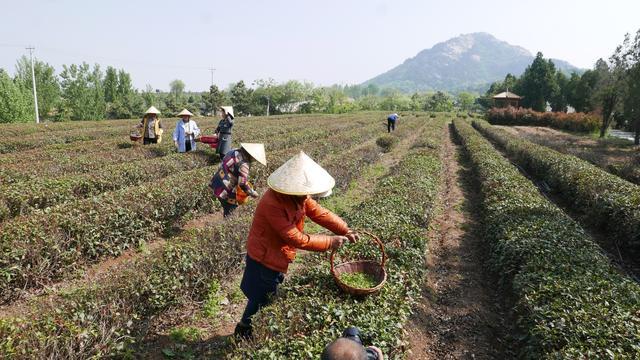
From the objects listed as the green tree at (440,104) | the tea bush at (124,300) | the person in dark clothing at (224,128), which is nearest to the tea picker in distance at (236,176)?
the tea bush at (124,300)

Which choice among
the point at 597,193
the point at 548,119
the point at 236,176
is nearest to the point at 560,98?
the point at 548,119

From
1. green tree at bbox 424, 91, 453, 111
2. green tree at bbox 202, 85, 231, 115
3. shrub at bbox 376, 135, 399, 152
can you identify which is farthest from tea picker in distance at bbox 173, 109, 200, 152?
green tree at bbox 424, 91, 453, 111

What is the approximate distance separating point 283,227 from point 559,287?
358 centimetres

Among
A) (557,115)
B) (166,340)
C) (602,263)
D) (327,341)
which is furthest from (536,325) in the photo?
(557,115)

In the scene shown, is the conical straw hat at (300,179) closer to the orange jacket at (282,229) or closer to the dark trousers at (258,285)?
the orange jacket at (282,229)

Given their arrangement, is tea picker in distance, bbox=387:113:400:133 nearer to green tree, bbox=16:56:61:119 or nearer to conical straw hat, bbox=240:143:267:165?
conical straw hat, bbox=240:143:267:165

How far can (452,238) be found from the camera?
29.2ft

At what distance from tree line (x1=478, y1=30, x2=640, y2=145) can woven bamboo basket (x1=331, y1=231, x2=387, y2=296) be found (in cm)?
3130

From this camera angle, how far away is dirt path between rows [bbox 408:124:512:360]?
507 centimetres

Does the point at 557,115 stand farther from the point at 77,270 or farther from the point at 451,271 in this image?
the point at 77,270

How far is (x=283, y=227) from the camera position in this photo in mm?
3701

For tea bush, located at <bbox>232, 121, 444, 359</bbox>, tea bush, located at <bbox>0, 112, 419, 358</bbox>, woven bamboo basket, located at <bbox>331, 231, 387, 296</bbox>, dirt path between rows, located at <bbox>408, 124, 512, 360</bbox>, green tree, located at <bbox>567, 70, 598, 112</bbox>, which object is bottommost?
dirt path between rows, located at <bbox>408, 124, 512, 360</bbox>

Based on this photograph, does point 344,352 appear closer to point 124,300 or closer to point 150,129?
point 124,300

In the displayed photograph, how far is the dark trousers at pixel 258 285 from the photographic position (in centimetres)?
412
